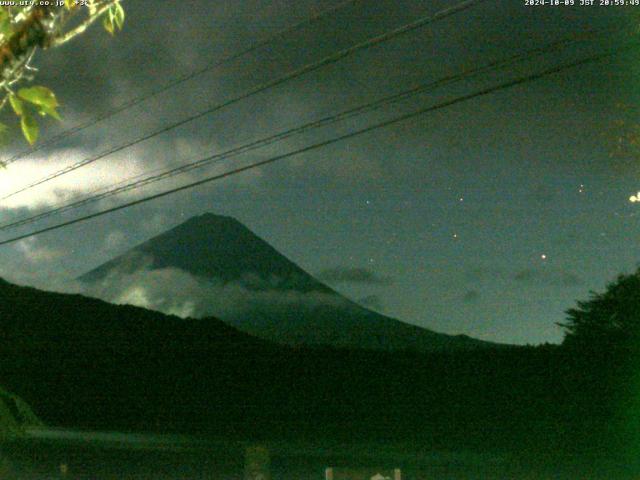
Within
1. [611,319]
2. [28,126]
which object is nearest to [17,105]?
[28,126]

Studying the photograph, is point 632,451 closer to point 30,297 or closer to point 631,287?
point 631,287

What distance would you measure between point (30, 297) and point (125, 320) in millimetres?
6513

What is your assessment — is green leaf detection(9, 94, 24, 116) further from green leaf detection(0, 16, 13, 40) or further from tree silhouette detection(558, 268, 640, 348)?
tree silhouette detection(558, 268, 640, 348)

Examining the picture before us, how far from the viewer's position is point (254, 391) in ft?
124

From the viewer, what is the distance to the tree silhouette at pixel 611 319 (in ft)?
82.5

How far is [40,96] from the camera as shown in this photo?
279 centimetres

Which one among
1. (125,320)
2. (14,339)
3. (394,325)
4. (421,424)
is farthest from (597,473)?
(394,325)

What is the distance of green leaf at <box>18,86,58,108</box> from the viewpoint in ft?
9.13

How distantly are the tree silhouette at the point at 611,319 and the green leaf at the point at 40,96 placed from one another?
23.8 meters

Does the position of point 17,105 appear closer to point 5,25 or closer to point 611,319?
point 5,25

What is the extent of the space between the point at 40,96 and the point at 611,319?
26558mm

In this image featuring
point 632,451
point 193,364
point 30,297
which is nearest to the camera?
point 632,451

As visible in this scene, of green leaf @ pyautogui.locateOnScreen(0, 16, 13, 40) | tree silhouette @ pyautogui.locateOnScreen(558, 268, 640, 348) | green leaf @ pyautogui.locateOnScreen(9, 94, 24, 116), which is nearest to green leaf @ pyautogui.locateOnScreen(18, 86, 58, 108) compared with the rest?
green leaf @ pyautogui.locateOnScreen(9, 94, 24, 116)

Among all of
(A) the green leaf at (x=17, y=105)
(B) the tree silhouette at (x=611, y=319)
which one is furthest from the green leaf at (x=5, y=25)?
(B) the tree silhouette at (x=611, y=319)
